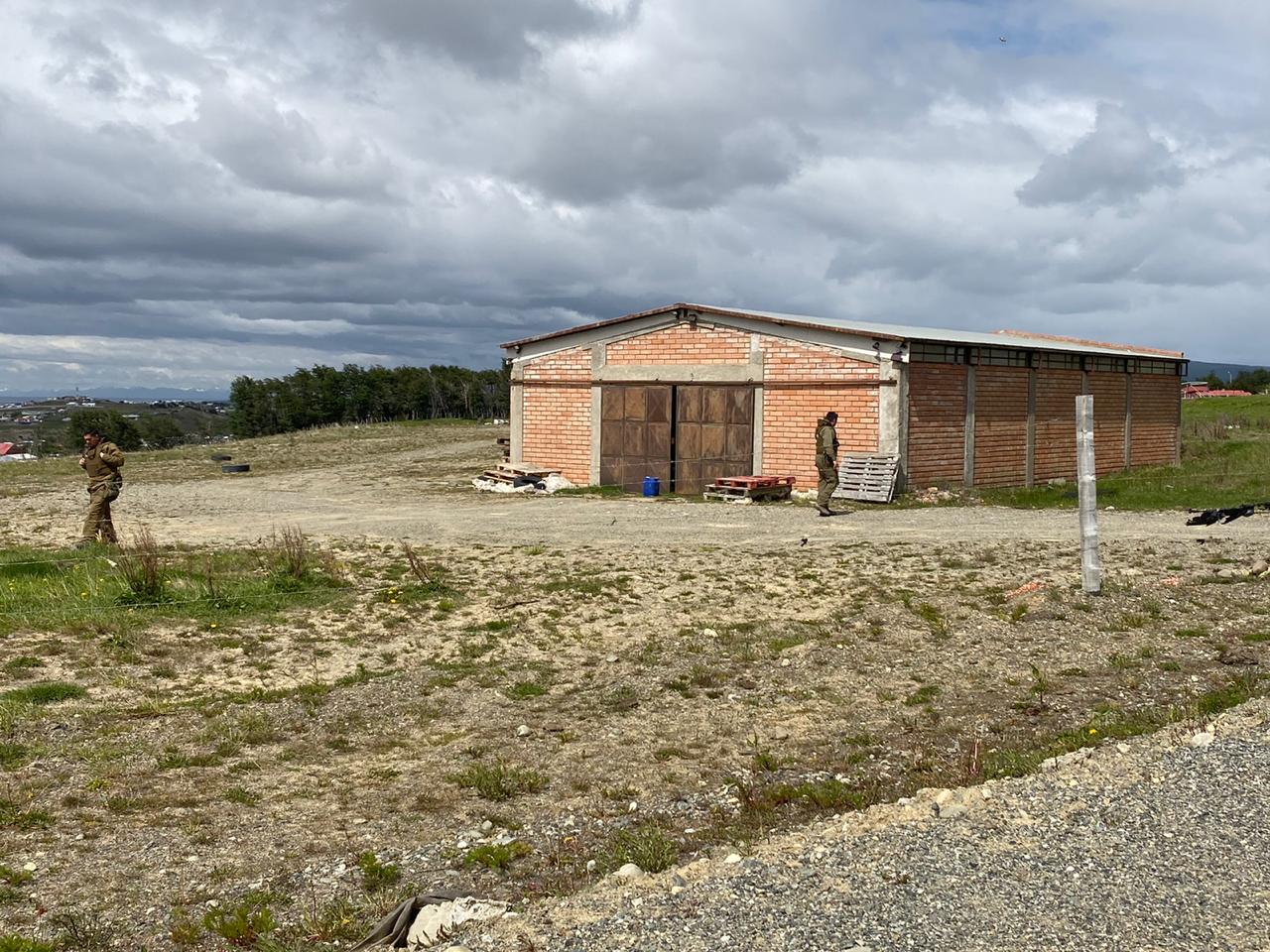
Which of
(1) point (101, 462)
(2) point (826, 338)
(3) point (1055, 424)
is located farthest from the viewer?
(3) point (1055, 424)

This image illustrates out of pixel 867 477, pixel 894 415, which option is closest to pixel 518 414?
pixel 867 477

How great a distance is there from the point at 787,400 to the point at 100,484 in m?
12.6

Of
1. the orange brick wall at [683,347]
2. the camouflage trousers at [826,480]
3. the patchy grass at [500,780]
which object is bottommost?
the patchy grass at [500,780]

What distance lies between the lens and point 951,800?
5711 millimetres

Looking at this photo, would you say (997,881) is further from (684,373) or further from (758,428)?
(684,373)

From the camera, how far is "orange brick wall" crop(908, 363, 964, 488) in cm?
2095

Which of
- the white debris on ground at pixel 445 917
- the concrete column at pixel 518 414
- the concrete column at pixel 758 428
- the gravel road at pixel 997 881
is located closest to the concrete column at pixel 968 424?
the concrete column at pixel 758 428

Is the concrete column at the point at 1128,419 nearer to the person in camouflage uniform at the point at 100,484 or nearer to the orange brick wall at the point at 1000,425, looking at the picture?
the orange brick wall at the point at 1000,425

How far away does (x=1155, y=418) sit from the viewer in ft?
91.6

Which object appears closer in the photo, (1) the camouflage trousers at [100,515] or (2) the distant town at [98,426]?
(1) the camouflage trousers at [100,515]

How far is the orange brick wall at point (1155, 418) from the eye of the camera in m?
27.2

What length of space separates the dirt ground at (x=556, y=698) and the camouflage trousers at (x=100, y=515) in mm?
1172

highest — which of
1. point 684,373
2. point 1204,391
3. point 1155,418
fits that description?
point 1204,391

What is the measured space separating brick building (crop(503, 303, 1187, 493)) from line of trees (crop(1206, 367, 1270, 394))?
66.9 meters
